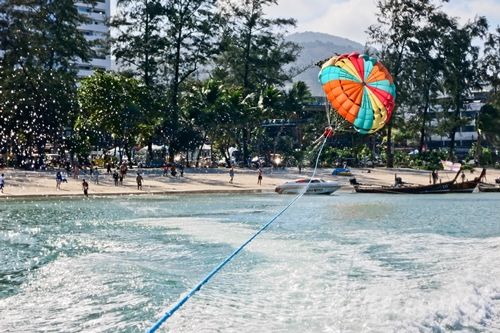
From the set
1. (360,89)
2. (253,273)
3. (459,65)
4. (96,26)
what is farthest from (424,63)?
(96,26)

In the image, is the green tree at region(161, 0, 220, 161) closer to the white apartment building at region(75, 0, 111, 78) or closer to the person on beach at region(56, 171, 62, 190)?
the person on beach at region(56, 171, 62, 190)

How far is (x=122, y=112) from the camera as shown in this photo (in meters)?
58.0

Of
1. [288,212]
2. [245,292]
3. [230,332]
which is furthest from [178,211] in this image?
[230,332]

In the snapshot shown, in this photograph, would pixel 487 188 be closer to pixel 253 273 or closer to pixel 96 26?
pixel 253 273

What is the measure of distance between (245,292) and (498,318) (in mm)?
5830

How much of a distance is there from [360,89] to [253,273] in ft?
65.1

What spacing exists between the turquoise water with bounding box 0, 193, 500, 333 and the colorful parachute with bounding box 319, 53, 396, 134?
5.73 metres

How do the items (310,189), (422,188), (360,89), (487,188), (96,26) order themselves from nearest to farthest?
(360,89) < (310,189) < (422,188) < (487,188) < (96,26)

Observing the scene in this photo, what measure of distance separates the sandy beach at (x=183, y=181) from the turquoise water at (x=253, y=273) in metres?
13.8

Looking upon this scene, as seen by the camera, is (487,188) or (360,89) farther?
(487,188)

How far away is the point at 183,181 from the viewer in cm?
5447

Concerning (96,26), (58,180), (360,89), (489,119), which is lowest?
(58,180)

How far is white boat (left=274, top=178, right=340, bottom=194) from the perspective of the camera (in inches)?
1970

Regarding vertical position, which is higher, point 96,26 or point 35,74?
point 96,26
